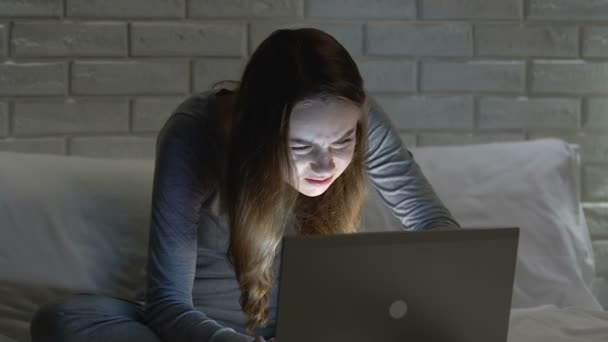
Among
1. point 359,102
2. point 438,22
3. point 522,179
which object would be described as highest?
point 438,22

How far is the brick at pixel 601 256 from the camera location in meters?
2.52

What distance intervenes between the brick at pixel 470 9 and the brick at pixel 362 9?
5 cm

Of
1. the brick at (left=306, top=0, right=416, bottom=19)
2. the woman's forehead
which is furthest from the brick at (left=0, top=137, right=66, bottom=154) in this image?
the woman's forehead

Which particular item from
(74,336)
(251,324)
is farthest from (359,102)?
(74,336)

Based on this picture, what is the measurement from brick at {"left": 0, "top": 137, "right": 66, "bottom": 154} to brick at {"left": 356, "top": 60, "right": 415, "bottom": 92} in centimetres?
78

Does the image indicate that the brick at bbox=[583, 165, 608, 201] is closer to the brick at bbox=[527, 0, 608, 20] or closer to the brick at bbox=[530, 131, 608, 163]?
the brick at bbox=[530, 131, 608, 163]

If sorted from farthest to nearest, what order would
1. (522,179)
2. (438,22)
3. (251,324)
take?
(438,22) < (522,179) < (251,324)

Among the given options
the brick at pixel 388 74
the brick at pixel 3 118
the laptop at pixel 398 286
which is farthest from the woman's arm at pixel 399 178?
the brick at pixel 3 118

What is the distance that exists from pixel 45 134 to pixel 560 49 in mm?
1345

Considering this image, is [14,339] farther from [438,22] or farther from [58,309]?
[438,22]

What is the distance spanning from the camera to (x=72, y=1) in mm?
2223

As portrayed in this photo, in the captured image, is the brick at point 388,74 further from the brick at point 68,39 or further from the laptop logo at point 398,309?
the laptop logo at point 398,309

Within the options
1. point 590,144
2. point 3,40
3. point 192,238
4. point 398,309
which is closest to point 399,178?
point 192,238

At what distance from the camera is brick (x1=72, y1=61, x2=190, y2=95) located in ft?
7.41
